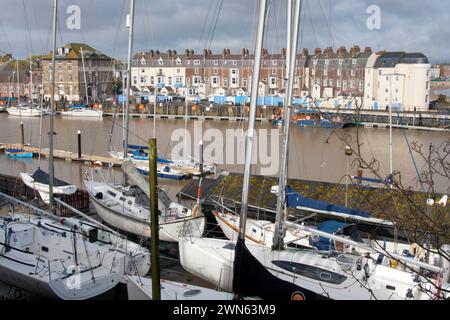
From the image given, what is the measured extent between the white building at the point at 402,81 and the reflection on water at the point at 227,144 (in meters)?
10.2

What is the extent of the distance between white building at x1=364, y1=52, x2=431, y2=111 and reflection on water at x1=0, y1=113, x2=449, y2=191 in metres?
10.2

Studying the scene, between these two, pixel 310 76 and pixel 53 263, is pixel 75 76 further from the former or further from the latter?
pixel 53 263

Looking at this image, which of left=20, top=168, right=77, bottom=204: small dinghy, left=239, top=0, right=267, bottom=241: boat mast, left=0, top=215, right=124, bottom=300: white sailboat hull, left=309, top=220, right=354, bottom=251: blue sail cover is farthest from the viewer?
left=20, top=168, right=77, bottom=204: small dinghy

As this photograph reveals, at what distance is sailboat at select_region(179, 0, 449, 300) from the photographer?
7398mm

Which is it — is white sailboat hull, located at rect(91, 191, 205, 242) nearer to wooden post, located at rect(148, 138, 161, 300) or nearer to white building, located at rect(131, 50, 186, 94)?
wooden post, located at rect(148, 138, 161, 300)

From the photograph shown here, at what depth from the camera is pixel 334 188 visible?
49.0ft

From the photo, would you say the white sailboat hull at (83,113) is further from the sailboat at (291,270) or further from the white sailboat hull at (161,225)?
the sailboat at (291,270)

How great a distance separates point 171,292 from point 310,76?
61.1m

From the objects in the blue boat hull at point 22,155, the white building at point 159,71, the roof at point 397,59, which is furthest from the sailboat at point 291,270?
the white building at point 159,71

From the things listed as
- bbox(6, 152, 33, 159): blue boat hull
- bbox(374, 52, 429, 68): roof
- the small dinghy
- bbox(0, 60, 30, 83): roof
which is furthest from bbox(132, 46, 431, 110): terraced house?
the small dinghy

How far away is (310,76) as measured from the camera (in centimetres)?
6606

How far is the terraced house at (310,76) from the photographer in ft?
183
